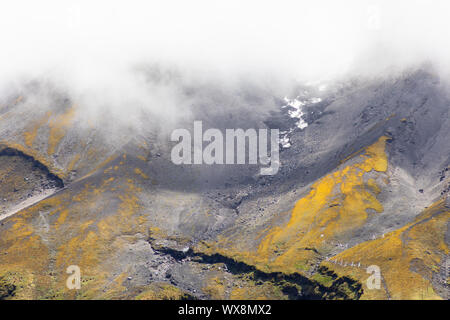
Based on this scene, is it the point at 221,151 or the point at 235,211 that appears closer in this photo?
the point at 235,211

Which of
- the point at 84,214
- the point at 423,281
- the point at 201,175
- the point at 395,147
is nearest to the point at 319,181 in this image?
the point at 395,147

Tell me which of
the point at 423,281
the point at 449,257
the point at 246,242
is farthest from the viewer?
the point at 246,242

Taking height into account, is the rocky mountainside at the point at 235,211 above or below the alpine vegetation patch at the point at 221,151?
below

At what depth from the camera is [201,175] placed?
176 meters

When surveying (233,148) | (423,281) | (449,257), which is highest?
(233,148)

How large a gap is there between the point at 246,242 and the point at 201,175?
173ft

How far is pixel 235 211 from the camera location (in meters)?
158

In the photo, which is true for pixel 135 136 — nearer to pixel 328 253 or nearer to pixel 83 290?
pixel 83 290

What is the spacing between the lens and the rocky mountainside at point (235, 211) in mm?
105750

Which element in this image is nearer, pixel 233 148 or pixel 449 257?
pixel 449 257

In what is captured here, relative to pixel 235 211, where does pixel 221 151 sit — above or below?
above

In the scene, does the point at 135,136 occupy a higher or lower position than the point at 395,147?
higher

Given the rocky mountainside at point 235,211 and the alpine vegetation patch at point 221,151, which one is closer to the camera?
the rocky mountainside at point 235,211

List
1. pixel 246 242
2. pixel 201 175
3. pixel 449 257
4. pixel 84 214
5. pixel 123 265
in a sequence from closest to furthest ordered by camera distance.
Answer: pixel 449 257
pixel 123 265
pixel 246 242
pixel 84 214
pixel 201 175
